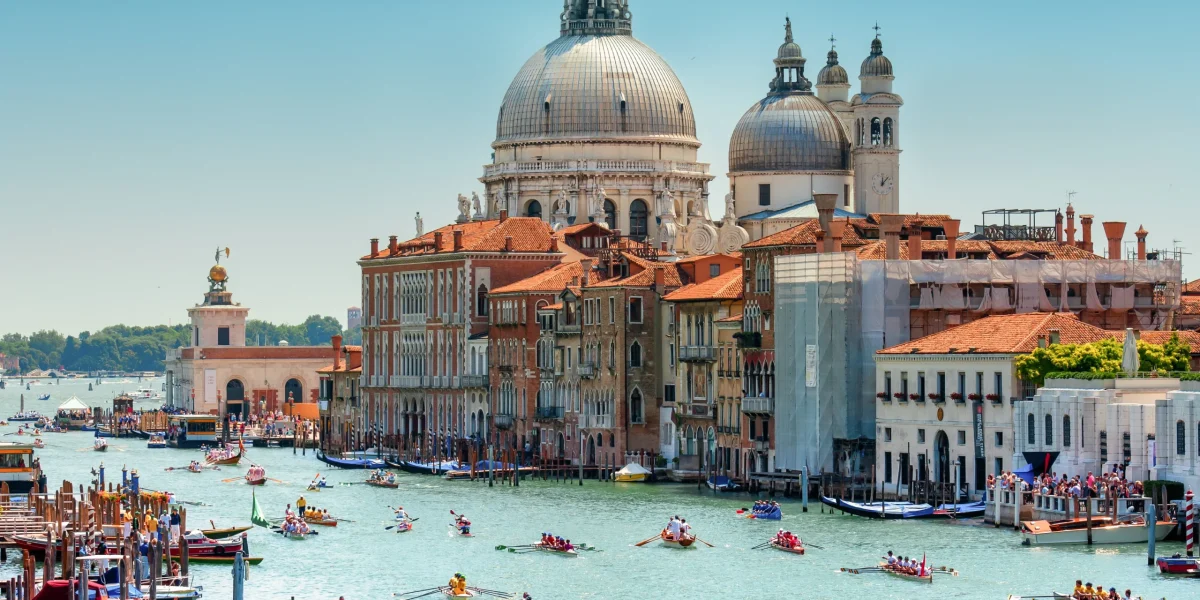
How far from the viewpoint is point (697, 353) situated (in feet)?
290

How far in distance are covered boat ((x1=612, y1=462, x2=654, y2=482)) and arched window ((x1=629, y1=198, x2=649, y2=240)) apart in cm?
3076

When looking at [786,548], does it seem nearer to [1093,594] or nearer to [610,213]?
[1093,594]

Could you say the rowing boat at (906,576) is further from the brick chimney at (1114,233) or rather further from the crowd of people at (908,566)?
the brick chimney at (1114,233)

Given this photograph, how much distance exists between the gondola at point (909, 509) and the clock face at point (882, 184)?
37.2 meters

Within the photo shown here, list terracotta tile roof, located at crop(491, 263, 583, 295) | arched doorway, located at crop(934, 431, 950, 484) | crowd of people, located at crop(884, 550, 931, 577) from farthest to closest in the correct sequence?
1. terracotta tile roof, located at crop(491, 263, 583, 295)
2. arched doorway, located at crop(934, 431, 950, 484)
3. crowd of people, located at crop(884, 550, 931, 577)

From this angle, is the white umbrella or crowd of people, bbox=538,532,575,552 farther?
the white umbrella

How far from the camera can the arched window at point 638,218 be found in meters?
119

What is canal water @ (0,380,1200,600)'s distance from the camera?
59.2 meters

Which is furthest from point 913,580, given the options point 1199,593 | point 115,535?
point 115,535

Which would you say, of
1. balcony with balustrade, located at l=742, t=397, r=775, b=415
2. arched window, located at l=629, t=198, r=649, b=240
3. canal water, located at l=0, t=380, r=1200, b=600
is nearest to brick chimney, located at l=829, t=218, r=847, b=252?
balcony with balustrade, located at l=742, t=397, r=775, b=415

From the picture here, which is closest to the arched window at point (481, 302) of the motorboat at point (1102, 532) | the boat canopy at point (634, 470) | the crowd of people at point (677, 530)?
the boat canopy at point (634, 470)

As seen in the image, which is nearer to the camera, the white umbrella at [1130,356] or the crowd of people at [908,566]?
the crowd of people at [908,566]

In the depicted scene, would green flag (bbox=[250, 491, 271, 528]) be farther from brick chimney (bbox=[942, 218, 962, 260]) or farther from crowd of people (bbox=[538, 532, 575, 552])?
brick chimney (bbox=[942, 218, 962, 260])

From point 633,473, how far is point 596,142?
32.3 meters
